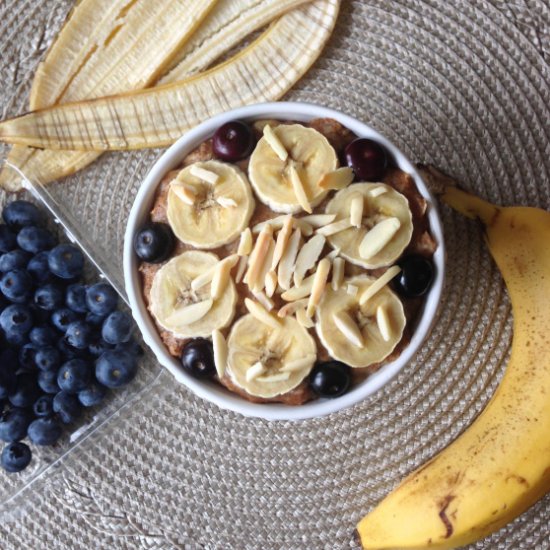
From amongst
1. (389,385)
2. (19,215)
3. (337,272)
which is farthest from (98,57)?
(389,385)

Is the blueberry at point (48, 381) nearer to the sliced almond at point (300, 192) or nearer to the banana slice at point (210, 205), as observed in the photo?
the banana slice at point (210, 205)

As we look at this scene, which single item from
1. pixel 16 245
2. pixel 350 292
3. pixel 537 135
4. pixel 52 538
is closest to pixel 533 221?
pixel 537 135

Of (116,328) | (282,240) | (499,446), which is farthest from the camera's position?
(116,328)

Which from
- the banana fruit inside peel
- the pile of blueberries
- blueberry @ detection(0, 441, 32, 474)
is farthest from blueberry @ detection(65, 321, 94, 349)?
the banana fruit inside peel

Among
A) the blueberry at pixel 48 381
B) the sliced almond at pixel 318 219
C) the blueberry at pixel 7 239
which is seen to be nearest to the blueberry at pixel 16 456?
the blueberry at pixel 48 381

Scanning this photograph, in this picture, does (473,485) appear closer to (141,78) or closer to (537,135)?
(537,135)

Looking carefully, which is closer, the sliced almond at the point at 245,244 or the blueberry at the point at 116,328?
the sliced almond at the point at 245,244

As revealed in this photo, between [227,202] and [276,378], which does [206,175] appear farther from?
[276,378]
